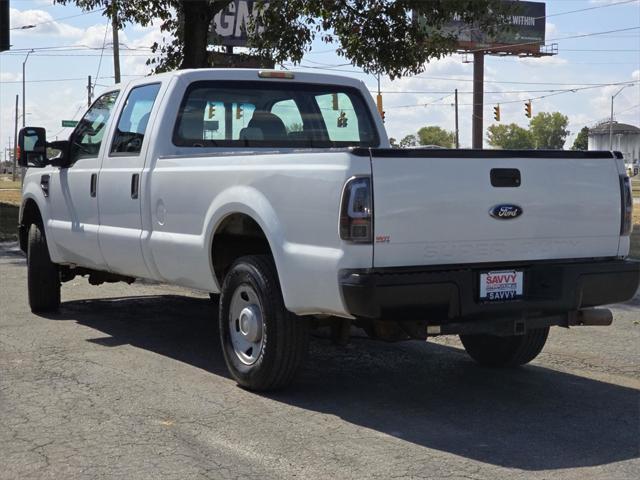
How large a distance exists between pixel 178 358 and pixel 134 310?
251cm

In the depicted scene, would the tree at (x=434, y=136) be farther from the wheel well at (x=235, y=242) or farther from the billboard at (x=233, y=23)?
the wheel well at (x=235, y=242)

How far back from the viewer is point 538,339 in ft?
22.5

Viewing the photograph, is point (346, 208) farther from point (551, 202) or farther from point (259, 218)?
point (551, 202)

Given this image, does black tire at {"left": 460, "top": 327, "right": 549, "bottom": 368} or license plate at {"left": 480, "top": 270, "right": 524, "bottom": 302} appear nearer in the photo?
license plate at {"left": 480, "top": 270, "right": 524, "bottom": 302}

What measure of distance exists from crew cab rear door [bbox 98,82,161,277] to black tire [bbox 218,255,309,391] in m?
1.48

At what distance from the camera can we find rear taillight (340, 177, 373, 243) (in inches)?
206

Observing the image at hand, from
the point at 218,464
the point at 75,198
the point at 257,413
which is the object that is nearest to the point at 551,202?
the point at 257,413

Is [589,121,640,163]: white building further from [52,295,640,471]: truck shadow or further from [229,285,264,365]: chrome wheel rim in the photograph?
[229,285,264,365]: chrome wheel rim

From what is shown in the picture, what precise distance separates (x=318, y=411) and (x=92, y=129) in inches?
150

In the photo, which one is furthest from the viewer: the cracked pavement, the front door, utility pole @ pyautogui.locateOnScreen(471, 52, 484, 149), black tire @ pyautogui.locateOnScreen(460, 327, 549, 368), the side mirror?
utility pole @ pyautogui.locateOnScreen(471, 52, 484, 149)

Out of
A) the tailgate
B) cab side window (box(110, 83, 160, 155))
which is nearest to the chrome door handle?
cab side window (box(110, 83, 160, 155))

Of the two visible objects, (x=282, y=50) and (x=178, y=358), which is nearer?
(x=178, y=358)

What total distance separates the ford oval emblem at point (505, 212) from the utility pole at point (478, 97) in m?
64.9

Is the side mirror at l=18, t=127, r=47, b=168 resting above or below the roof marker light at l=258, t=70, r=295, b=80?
below
